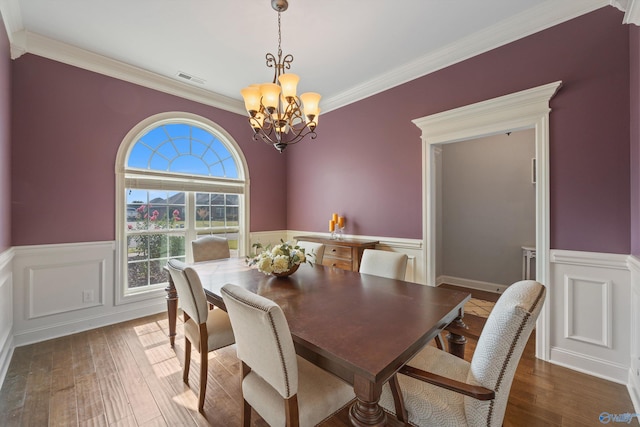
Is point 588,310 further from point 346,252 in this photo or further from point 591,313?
point 346,252

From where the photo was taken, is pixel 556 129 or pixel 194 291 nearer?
pixel 194 291

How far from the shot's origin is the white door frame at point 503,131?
7.45ft

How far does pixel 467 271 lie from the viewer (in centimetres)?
434

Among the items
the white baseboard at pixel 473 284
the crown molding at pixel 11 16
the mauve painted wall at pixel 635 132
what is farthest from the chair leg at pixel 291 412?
the white baseboard at pixel 473 284

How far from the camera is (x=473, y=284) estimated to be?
425 centimetres

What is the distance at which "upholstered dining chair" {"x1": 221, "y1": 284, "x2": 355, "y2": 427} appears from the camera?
104cm

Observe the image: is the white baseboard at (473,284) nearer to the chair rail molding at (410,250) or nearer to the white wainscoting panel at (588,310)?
the chair rail molding at (410,250)

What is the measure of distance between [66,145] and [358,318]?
11.3ft

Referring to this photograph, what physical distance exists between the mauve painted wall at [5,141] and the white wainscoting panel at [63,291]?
334 millimetres

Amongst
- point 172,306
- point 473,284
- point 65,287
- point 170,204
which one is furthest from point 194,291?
point 473,284

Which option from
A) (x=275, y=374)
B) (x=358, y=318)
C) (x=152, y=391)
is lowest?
(x=152, y=391)

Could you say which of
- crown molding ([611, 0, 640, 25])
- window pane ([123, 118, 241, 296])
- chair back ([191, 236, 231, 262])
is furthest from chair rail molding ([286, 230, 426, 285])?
crown molding ([611, 0, 640, 25])

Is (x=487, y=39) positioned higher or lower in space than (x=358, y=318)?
higher

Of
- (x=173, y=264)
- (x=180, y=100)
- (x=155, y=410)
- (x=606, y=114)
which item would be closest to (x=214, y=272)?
(x=173, y=264)
